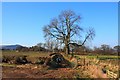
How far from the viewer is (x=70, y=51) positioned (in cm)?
4806

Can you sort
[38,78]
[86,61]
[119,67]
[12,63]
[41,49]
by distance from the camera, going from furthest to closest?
[41,49] → [12,63] → [86,61] → [38,78] → [119,67]

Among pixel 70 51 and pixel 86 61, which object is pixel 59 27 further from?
pixel 86 61

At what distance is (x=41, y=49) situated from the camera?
61.9 meters

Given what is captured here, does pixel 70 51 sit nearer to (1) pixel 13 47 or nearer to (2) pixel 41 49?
(2) pixel 41 49

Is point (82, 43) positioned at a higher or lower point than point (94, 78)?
higher

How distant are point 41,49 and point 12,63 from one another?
30.4 meters

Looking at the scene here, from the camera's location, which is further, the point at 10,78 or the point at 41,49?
the point at 41,49

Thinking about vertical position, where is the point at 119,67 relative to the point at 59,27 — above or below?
below

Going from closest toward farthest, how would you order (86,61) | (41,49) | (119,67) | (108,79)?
(108,79), (119,67), (86,61), (41,49)

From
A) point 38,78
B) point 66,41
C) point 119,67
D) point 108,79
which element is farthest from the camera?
point 66,41

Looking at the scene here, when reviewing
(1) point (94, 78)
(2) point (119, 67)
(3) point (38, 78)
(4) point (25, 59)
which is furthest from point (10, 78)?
(4) point (25, 59)

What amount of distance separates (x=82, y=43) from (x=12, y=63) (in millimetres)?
19486

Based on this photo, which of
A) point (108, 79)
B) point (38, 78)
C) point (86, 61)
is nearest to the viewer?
point (108, 79)

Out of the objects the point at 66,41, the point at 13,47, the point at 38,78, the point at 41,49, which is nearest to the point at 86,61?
the point at 38,78
